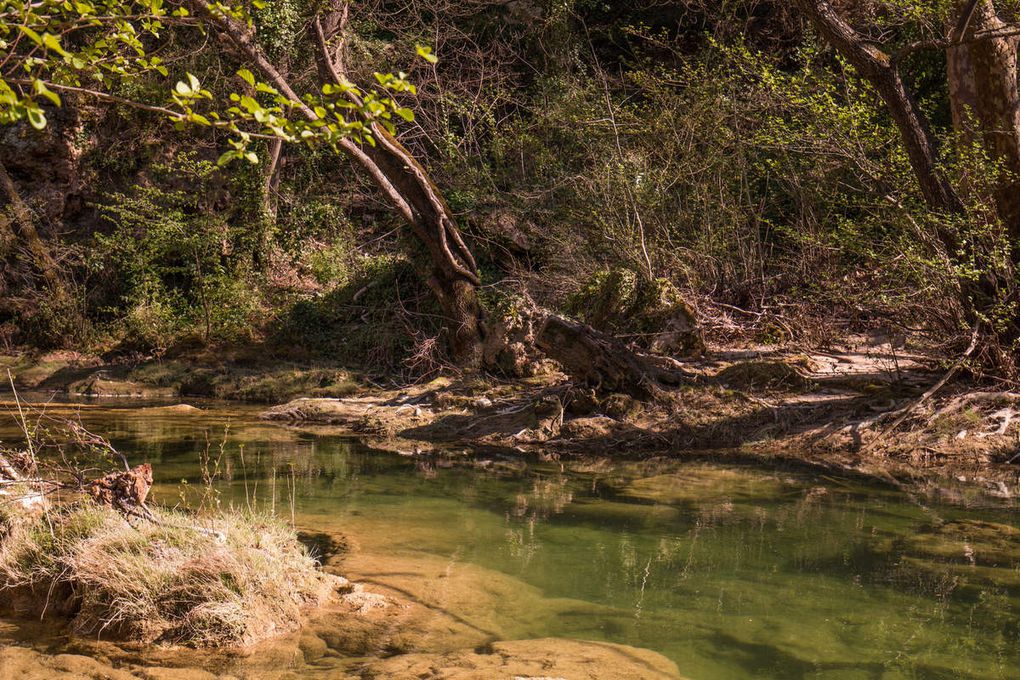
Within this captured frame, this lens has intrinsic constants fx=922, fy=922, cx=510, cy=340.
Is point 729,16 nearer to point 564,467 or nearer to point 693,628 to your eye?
point 564,467

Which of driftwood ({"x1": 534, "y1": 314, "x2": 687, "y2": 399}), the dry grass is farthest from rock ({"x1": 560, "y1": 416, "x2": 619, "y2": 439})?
the dry grass

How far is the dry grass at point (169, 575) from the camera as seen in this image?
4.50 metres

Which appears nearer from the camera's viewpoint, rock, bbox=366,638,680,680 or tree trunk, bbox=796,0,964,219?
rock, bbox=366,638,680,680

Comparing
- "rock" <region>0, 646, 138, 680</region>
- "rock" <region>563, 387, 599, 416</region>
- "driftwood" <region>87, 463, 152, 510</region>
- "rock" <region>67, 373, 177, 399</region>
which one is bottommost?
"rock" <region>0, 646, 138, 680</region>

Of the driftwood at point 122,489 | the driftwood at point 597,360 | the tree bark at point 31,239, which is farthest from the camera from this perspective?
the tree bark at point 31,239

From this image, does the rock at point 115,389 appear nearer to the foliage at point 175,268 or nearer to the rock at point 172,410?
the rock at point 172,410

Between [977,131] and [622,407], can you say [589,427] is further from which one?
[977,131]

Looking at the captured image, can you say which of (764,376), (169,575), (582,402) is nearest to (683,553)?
(169,575)

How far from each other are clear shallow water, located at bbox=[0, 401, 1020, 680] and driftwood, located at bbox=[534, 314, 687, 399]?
1365mm

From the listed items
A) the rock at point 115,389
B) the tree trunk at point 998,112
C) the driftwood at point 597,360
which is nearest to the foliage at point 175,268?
the rock at point 115,389

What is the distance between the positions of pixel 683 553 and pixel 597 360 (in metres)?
4.30

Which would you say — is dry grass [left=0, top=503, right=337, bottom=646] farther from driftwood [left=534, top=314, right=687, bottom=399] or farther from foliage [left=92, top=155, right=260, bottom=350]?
foliage [left=92, top=155, right=260, bottom=350]

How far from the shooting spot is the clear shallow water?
457 centimetres

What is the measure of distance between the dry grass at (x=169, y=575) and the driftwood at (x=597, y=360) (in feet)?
17.1
